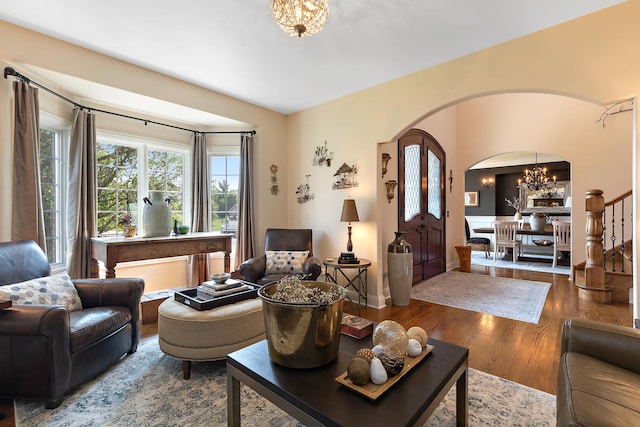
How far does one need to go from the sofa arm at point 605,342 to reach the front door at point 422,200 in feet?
9.43

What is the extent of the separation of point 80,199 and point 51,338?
1899 millimetres

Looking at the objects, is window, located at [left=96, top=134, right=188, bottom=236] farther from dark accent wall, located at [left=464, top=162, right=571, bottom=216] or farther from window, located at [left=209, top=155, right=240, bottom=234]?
dark accent wall, located at [left=464, top=162, right=571, bottom=216]

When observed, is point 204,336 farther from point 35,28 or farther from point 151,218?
point 35,28

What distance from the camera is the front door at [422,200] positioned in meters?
4.57

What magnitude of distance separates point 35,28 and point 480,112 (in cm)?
683

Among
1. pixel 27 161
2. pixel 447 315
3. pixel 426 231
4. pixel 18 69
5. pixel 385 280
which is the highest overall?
pixel 18 69

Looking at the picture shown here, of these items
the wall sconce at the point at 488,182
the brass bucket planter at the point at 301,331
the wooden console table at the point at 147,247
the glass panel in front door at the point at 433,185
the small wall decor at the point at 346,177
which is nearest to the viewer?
the brass bucket planter at the point at 301,331

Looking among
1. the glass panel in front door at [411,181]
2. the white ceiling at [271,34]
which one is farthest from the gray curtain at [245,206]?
the glass panel in front door at [411,181]

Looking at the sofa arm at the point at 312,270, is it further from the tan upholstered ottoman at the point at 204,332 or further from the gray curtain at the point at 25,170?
the gray curtain at the point at 25,170

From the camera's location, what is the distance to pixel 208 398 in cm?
188

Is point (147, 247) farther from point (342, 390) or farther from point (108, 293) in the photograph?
point (342, 390)

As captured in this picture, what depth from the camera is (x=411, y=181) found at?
4.75 meters

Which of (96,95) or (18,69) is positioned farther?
(96,95)

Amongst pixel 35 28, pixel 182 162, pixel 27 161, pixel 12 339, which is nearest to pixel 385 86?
pixel 182 162
